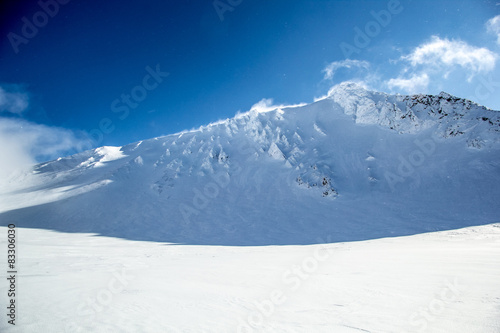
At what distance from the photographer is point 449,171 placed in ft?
109

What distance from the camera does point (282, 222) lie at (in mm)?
28203

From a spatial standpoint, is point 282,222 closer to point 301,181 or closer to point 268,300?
point 301,181

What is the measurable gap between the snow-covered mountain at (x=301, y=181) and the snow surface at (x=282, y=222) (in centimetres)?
31

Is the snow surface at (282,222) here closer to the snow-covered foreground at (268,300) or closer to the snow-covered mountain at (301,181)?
the snow-covered foreground at (268,300)

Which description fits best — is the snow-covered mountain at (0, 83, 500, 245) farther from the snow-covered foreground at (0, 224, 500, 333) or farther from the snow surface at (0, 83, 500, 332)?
the snow-covered foreground at (0, 224, 500, 333)

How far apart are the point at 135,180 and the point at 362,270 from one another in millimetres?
46241

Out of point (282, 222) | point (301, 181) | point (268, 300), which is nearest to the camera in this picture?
point (268, 300)

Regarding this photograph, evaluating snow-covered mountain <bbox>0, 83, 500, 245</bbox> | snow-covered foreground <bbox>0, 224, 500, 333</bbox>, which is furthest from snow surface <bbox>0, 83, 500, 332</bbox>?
snow-covered mountain <bbox>0, 83, 500, 245</bbox>

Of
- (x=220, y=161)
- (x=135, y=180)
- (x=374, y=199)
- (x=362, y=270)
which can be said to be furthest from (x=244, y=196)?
(x=362, y=270)

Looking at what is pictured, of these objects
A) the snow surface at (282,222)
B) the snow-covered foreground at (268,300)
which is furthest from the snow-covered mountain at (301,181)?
the snow-covered foreground at (268,300)

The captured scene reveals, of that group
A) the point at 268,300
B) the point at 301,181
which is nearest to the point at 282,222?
the point at 301,181

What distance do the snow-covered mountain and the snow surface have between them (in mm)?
305

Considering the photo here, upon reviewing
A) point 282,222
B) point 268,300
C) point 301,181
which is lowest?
point 268,300

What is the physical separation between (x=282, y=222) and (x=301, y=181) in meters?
12.0
